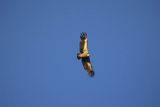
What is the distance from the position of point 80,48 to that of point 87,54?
1.27 ft

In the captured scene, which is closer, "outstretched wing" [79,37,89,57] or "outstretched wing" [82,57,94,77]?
"outstretched wing" [79,37,89,57]

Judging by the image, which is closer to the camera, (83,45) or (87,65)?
(83,45)

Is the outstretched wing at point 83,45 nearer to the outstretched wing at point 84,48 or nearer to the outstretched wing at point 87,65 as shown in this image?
the outstretched wing at point 84,48

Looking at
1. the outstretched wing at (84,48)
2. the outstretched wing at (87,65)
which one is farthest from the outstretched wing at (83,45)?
the outstretched wing at (87,65)

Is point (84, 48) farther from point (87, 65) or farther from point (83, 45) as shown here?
point (87, 65)

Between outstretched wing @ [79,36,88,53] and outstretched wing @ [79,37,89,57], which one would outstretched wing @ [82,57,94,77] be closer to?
outstretched wing @ [79,37,89,57]

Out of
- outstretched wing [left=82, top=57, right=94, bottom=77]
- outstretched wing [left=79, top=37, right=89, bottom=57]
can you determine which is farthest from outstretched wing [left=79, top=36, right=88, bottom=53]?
outstretched wing [left=82, top=57, right=94, bottom=77]

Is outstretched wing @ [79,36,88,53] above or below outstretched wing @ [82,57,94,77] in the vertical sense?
above

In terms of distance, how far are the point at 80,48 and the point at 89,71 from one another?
1.35 m

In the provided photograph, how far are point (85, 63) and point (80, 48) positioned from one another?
87 cm

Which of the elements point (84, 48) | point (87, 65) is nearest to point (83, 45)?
point (84, 48)

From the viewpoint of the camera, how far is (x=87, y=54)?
64875 mm

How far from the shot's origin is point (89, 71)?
65812mm

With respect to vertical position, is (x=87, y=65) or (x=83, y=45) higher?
(x=83, y=45)
